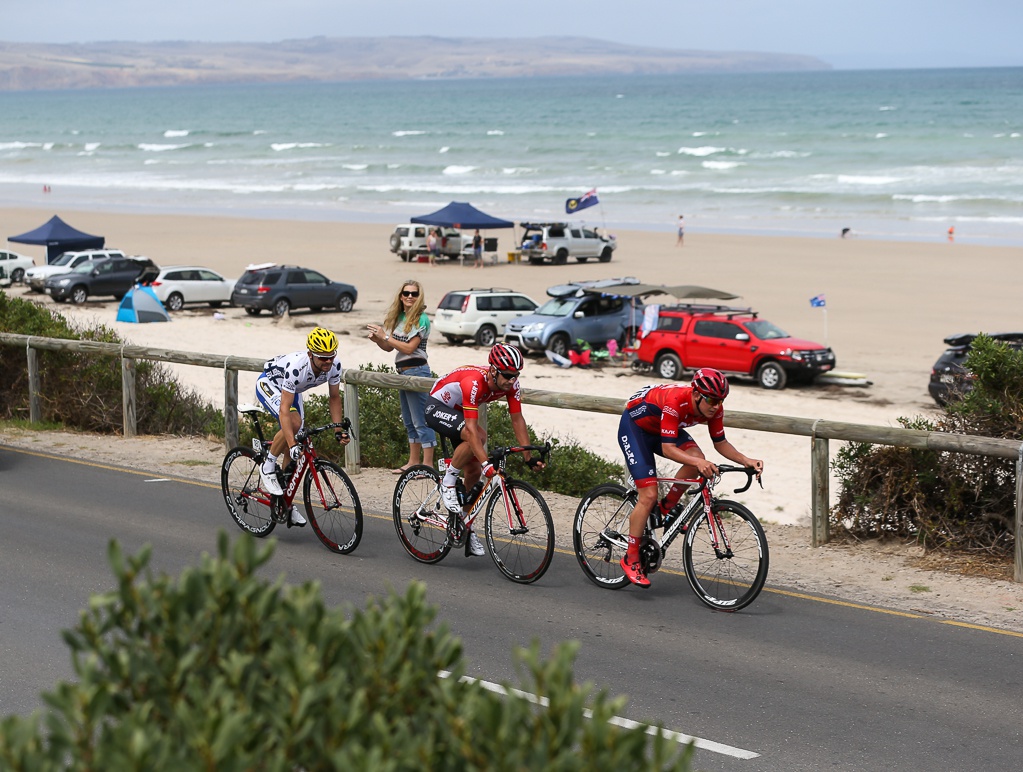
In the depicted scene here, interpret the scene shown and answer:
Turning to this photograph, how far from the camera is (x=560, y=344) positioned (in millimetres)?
29453

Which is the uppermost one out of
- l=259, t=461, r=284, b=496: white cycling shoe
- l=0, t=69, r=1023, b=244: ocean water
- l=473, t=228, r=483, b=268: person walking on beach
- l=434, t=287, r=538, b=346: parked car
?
l=0, t=69, r=1023, b=244: ocean water

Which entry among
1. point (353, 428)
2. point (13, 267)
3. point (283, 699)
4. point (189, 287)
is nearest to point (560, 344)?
point (189, 287)

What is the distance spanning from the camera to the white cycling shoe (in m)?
10.3

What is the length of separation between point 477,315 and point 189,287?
10.6 metres

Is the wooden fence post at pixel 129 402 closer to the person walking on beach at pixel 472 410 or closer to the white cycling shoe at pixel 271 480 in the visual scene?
the white cycling shoe at pixel 271 480

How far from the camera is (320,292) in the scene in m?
36.4

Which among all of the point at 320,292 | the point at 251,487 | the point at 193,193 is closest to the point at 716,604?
the point at 251,487

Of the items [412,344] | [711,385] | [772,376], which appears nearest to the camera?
[711,385]

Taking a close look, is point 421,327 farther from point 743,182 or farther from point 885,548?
point 743,182

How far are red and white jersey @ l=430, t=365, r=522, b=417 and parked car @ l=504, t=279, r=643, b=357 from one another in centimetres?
1958

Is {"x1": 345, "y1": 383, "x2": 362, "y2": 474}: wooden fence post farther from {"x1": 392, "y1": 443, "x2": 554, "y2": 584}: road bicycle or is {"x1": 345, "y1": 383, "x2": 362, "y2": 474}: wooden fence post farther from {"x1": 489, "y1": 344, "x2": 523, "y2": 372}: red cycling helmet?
{"x1": 489, "y1": 344, "x2": 523, "y2": 372}: red cycling helmet

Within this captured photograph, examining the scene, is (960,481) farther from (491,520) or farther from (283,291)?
(283,291)

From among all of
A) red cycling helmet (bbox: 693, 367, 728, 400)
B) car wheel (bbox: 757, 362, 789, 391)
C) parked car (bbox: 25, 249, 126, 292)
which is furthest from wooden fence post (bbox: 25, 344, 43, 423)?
parked car (bbox: 25, 249, 126, 292)

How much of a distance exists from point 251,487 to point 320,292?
85.6 ft
